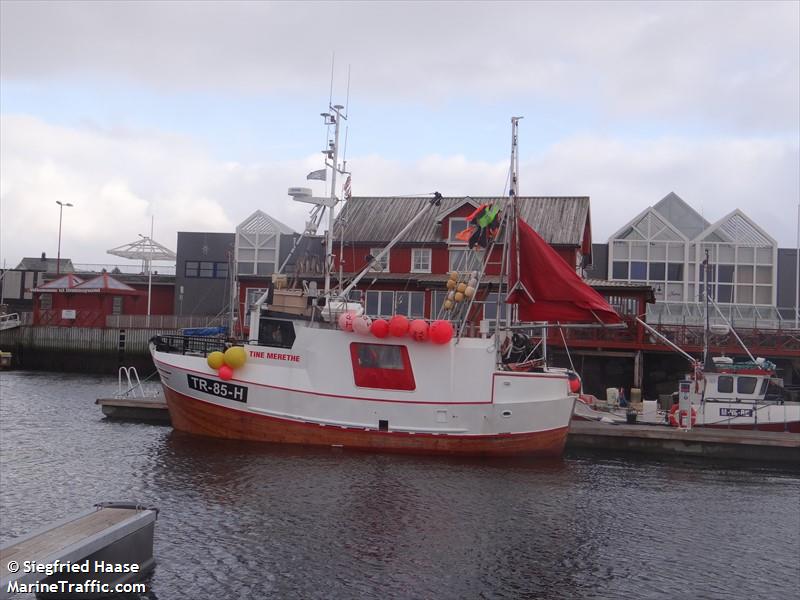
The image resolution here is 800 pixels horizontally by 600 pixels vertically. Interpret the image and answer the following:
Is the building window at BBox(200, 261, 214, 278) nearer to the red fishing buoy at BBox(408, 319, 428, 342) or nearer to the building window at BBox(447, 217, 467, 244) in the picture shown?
the building window at BBox(447, 217, 467, 244)

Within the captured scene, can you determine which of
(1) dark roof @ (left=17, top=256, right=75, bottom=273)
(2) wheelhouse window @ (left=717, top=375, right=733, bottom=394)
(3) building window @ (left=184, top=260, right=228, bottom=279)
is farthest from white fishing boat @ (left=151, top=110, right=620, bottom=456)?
(1) dark roof @ (left=17, top=256, right=75, bottom=273)

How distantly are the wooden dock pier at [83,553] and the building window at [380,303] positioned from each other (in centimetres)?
2439

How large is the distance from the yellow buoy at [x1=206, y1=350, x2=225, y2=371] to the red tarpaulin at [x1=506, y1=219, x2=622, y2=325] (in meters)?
8.64

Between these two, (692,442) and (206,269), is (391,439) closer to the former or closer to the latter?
(692,442)

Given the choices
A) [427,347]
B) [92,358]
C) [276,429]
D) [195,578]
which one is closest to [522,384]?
[427,347]

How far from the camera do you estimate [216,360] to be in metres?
23.8

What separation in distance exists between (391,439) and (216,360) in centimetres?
561

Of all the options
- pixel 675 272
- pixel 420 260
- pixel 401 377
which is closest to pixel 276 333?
pixel 401 377

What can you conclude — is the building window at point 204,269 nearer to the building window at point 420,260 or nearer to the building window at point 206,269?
the building window at point 206,269

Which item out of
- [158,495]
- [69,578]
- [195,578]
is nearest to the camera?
[69,578]

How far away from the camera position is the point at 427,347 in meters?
23.1

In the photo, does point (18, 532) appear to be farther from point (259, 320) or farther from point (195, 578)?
point (259, 320)

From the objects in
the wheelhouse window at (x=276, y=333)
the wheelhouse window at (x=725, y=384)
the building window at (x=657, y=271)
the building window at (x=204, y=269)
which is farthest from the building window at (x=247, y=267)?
the wheelhouse window at (x=725, y=384)

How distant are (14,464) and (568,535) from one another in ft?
45.3
